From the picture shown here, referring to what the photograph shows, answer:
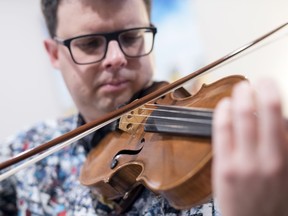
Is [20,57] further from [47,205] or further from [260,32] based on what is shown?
[260,32]

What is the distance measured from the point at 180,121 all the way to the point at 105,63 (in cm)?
35

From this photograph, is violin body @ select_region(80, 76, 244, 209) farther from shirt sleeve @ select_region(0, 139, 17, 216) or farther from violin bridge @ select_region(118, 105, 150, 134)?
shirt sleeve @ select_region(0, 139, 17, 216)

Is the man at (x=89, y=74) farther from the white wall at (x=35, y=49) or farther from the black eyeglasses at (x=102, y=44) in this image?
the white wall at (x=35, y=49)

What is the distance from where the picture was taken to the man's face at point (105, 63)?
2.89 ft

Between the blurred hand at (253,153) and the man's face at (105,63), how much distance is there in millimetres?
495

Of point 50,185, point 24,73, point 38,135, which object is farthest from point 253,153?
point 24,73

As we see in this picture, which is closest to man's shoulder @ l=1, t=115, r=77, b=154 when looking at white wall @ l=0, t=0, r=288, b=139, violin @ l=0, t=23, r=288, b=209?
violin @ l=0, t=23, r=288, b=209

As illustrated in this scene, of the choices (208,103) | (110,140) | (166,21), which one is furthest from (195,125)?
(166,21)

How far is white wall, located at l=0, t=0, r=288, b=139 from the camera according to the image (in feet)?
6.13

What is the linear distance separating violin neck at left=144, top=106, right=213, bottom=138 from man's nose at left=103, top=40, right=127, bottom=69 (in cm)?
22

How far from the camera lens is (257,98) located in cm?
40

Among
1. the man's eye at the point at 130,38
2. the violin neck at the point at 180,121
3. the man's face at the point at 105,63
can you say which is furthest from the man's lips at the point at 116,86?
the violin neck at the point at 180,121

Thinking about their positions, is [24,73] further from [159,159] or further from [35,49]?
[159,159]

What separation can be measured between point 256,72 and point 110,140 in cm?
140
